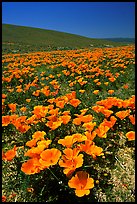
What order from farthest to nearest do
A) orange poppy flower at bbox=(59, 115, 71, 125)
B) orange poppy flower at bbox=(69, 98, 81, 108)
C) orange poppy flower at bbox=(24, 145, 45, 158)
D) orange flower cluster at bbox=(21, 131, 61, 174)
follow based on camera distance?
orange poppy flower at bbox=(69, 98, 81, 108) < orange poppy flower at bbox=(59, 115, 71, 125) < orange poppy flower at bbox=(24, 145, 45, 158) < orange flower cluster at bbox=(21, 131, 61, 174)

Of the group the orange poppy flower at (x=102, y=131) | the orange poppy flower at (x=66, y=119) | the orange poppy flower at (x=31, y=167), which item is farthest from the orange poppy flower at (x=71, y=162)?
the orange poppy flower at (x=66, y=119)

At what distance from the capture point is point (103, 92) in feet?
25.1

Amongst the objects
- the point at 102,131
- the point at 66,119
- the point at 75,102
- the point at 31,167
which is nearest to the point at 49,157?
the point at 31,167

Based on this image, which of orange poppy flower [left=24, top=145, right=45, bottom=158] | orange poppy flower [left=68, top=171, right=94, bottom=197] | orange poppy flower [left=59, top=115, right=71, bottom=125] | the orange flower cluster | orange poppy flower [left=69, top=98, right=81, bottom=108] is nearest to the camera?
orange poppy flower [left=68, top=171, right=94, bottom=197]

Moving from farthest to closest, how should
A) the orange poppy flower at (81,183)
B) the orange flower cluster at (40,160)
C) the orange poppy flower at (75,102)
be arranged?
the orange poppy flower at (75,102)
the orange flower cluster at (40,160)
the orange poppy flower at (81,183)

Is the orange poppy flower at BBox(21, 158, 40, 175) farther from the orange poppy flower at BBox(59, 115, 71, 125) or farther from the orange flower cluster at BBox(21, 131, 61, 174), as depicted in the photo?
the orange poppy flower at BBox(59, 115, 71, 125)

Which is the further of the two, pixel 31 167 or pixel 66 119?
pixel 66 119

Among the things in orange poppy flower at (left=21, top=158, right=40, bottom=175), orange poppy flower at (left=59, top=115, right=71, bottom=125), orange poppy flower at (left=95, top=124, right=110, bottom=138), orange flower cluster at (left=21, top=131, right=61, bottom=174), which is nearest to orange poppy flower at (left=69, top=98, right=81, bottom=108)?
orange poppy flower at (left=59, top=115, right=71, bottom=125)

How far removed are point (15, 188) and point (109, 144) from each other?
1675mm

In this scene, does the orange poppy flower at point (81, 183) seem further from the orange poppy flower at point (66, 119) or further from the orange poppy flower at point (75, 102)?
the orange poppy flower at point (75, 102)

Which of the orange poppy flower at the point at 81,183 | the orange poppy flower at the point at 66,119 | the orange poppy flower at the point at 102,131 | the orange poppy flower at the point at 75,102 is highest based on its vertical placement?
the orange poppy flower at the point at 75,102

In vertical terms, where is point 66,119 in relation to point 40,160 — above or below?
above

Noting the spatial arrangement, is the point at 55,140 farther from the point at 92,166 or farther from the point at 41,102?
the point at 41,102

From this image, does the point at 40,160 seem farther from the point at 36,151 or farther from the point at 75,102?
the point at 75,102
